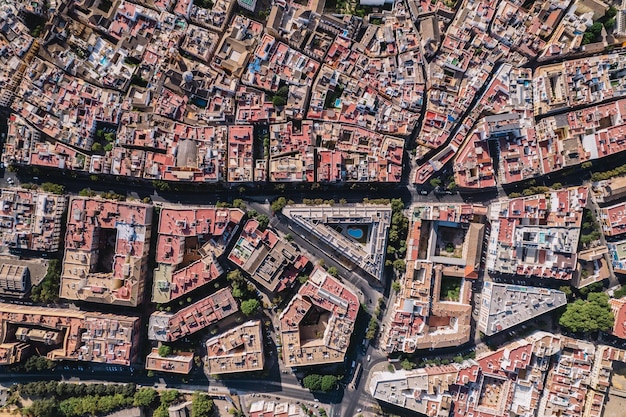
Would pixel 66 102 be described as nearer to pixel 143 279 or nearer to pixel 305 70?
pixel 143 279

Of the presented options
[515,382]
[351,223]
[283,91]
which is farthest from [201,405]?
[283,91]

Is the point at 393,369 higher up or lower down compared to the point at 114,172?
lower down

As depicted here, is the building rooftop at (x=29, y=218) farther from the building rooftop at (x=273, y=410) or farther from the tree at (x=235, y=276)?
the building rooftop at (x=273, y=410)

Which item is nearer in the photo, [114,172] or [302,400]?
[114,172]

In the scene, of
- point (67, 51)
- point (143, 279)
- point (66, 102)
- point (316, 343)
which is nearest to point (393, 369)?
point (316, 343)

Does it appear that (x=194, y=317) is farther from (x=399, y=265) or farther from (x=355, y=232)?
(x=399, y=265)

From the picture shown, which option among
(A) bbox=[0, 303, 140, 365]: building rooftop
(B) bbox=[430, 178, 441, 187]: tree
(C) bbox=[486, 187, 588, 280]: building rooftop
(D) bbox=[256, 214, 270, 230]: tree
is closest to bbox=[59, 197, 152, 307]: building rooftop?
(A) bbox=[0, 303, 140, 365]: building rooftop
